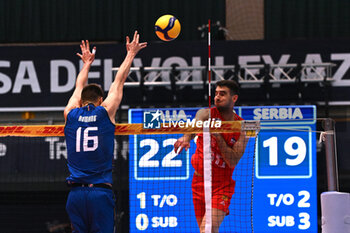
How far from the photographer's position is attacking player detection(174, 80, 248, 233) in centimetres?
746

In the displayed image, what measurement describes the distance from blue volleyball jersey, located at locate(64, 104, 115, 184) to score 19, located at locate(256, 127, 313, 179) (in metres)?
6.33

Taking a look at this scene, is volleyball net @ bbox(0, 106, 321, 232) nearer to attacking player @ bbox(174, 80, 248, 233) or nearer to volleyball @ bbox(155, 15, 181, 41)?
volleyball @ bbox(155, 15, 181, 41)

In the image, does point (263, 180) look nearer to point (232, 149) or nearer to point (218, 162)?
point (218, 162)

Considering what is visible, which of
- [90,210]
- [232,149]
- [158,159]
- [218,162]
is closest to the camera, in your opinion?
[90,210]

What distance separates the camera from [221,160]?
7.78 metres

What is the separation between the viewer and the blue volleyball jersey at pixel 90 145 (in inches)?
248

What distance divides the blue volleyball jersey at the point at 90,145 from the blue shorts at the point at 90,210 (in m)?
0.13

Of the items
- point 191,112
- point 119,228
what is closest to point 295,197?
point 191,112

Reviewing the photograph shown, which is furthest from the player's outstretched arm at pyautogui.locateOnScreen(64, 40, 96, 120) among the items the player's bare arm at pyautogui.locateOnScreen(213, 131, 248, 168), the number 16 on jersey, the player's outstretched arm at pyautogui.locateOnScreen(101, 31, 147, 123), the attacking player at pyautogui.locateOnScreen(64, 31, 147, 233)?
the number 16 on jersey

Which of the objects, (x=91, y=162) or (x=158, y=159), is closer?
(x=91, y=162)

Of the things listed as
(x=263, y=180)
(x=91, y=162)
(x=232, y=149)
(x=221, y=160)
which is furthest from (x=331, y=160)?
(x=263, y=180)

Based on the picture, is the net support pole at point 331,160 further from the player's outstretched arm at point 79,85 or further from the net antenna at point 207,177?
the player's outstretched arm at point 79,85

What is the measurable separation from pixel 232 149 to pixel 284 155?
503 centimetres

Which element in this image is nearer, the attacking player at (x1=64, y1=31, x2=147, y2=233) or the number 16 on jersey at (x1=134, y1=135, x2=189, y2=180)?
the attacking player at (x1=64, y1=31, x2=147, y2=233)
